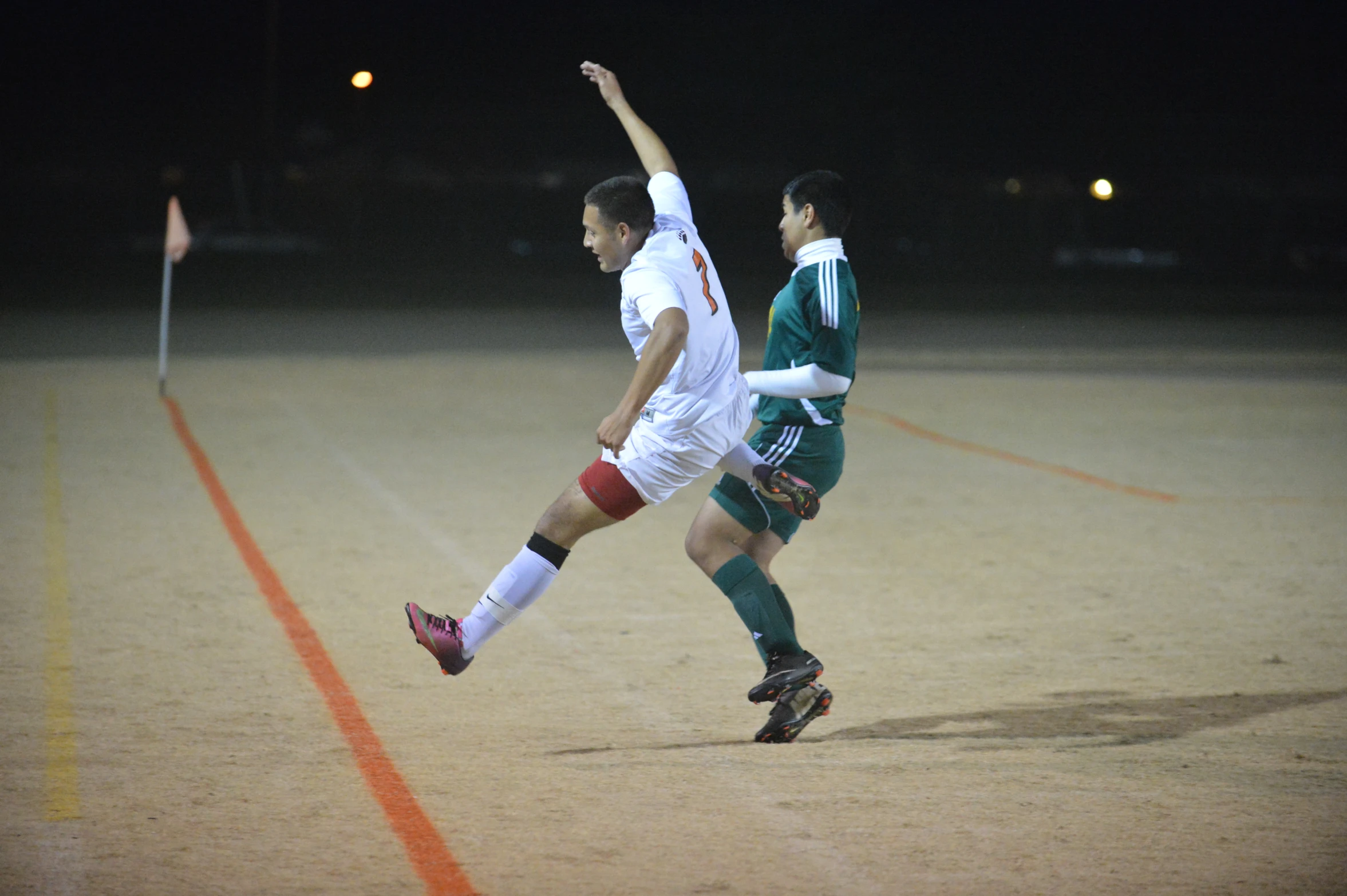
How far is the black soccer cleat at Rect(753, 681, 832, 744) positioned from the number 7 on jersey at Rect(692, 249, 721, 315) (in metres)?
1.35

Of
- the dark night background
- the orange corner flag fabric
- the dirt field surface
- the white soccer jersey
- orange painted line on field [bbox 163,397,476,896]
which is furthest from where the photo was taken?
the dark night background

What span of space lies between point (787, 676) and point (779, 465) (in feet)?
2.55

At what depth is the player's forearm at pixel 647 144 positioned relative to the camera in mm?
5430

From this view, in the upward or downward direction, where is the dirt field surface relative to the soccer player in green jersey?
downward

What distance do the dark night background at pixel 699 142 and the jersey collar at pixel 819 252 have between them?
28418 mm

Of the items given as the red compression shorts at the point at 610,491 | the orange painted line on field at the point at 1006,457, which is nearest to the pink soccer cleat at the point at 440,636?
the red compression shorts at the point at 610,491

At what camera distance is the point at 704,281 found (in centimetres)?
498

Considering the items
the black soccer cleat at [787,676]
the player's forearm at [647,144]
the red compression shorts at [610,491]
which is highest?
the player's forearm at [647,144]

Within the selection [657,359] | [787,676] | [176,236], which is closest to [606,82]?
[657,359]

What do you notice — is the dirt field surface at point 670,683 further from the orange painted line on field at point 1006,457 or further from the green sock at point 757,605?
the green sock at point 757,605

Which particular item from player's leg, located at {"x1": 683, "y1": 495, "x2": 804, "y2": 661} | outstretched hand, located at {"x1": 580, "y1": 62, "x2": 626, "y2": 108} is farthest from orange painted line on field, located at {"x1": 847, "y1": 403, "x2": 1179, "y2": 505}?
outstretched hand, located at {"x1": 580, "y1": 62, "x2": 626, "y2": 108}

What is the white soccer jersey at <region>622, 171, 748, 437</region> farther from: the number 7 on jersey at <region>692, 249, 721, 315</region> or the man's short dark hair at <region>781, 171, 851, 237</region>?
the man's short dark hair at <region>781, 171, 851, 237</region>

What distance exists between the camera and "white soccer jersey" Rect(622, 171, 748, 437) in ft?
15.7

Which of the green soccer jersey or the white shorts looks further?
the green soccer jersey
